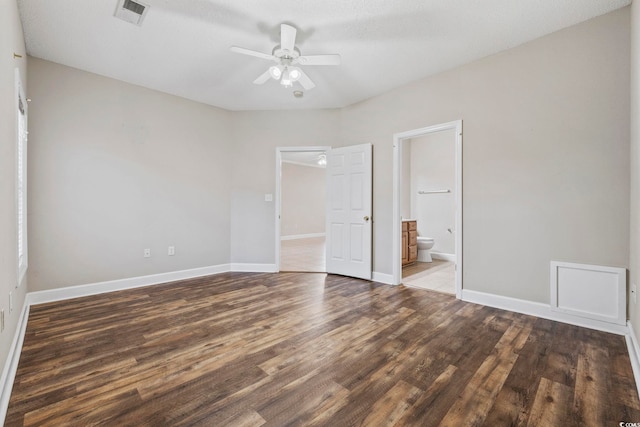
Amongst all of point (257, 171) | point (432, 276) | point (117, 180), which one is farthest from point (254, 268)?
point (432, 276)

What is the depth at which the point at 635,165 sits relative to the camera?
2111 millimetres

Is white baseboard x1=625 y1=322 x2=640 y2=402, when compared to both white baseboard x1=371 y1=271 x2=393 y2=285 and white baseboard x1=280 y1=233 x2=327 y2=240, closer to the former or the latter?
white baseboard x1=371 y1=271 x2=393 y2=285

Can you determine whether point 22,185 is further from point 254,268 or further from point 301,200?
point 301,200

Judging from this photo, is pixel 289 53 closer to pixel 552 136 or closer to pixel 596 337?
pixel 552 136

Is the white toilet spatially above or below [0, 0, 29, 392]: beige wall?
below

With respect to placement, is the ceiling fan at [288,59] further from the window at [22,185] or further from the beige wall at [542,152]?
the window at [22,185]

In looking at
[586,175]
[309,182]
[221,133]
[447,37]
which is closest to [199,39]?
[221,133]

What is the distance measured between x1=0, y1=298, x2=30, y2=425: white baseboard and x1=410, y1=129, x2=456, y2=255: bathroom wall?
244 inches

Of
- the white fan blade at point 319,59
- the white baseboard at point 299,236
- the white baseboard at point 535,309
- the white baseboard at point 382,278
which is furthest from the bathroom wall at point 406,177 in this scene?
the white baseboard at point 299,236

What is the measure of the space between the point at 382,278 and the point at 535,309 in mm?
1800

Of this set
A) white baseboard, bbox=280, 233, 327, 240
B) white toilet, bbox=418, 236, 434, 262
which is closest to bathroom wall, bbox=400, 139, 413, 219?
white toilet, bbox=418, 236, 434, 262

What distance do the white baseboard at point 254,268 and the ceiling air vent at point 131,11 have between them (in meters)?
3.49

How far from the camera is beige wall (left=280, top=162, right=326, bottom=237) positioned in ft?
30.9

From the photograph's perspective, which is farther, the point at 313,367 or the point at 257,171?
the point at 257,171
